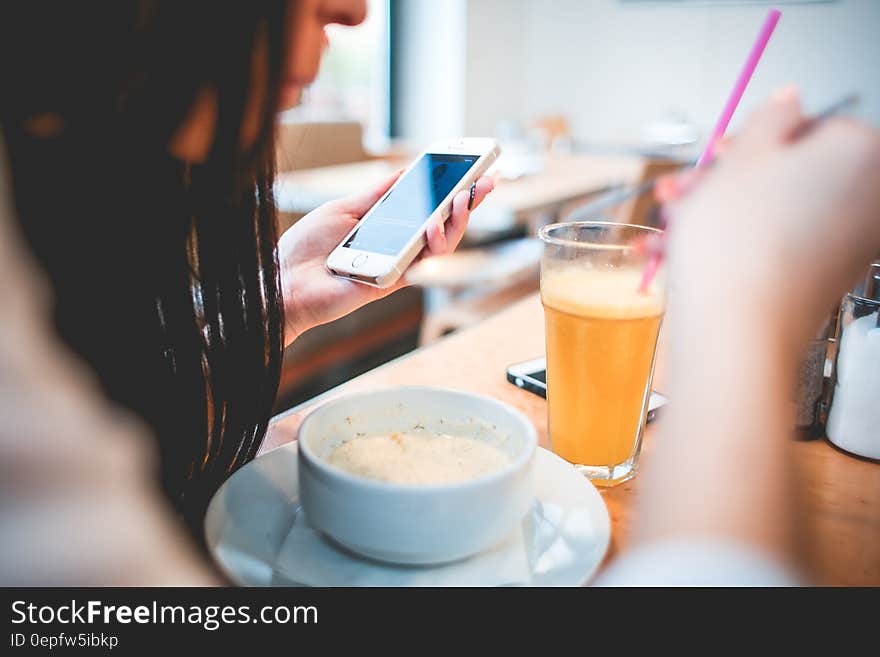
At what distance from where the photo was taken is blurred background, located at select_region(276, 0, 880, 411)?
8.48ft

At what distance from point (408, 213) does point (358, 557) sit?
1.33ft

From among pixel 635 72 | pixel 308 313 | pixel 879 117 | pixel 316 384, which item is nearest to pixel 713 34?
pixel 635 72

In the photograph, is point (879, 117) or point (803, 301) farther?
point (879, 117)

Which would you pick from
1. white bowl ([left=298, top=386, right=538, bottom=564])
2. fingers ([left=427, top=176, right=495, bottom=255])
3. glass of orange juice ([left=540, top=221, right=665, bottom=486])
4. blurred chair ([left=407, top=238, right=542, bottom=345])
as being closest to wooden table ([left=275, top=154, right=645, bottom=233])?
blurred chair ([left=407, top=238, right=542, bottom=345])

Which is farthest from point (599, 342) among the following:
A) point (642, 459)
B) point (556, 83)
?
point (556, 83)

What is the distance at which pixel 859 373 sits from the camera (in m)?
0.57

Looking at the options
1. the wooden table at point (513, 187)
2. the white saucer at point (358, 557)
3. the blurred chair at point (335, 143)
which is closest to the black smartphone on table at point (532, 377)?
the white saucer at point (358, 557)

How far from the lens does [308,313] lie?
0.73 meters

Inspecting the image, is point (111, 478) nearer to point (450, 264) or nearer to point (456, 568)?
point (456, 568)

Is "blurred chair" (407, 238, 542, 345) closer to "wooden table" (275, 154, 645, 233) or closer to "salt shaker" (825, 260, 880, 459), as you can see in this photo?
"wooden table" (275, 154, 645, 233)

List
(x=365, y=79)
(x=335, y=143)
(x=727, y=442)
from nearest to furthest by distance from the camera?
(x=727, y=442), (x=335, y=143), (x=365, y=79)

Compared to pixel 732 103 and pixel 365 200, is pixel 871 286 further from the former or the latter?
pixel 365 200
